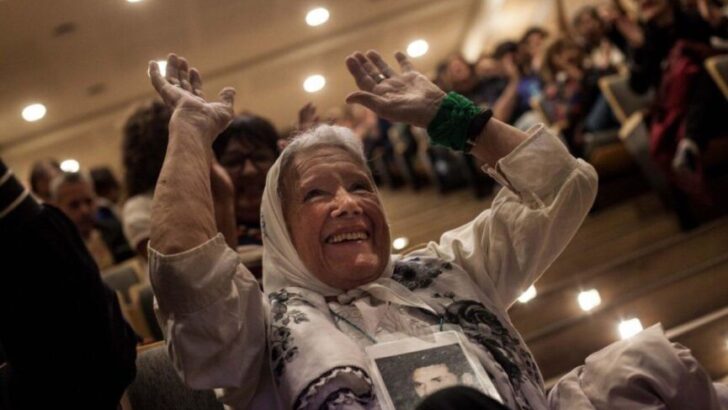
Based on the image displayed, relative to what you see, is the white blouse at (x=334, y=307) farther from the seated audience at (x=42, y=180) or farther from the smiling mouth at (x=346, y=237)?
the seated audience at (x=42, y=180)

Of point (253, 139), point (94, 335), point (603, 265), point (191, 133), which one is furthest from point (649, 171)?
point (94, 335)

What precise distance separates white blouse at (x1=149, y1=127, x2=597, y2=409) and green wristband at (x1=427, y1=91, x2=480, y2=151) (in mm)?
90

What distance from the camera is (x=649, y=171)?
11.3 ft

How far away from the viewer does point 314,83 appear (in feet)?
30.2

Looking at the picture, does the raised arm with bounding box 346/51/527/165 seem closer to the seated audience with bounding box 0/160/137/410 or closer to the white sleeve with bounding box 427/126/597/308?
the white sleeve with bounding box 427/126/597/308

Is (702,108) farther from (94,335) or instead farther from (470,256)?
(94,335)

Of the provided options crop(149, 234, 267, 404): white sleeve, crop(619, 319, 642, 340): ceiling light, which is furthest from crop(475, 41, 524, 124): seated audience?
crop(149, 234, 267, 404): white sleeve

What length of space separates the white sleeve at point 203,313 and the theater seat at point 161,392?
0.33 m

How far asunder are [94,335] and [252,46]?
22.0 feet

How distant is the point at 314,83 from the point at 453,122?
794 cm

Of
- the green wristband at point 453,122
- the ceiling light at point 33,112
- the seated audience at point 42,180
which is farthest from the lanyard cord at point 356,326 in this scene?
the ceiling light at point 33,112

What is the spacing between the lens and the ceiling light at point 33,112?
7077 millimetres

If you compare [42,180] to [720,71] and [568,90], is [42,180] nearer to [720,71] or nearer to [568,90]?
[568,90]

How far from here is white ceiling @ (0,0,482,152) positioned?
18.2 feet
